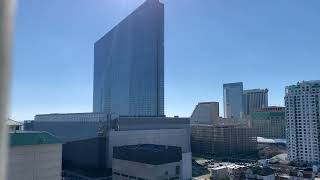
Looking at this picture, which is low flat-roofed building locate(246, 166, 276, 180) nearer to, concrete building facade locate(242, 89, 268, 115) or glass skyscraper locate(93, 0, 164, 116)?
glass skyscraper locate(93, 0, 164, 116)

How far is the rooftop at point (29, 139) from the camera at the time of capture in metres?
8.23

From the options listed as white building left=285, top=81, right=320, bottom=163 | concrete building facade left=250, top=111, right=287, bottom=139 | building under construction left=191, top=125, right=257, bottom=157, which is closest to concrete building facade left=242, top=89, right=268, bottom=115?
concrete building facade left=250, top=111, right=287, bottom=139

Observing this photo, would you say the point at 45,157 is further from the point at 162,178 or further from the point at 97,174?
the point at 97,174

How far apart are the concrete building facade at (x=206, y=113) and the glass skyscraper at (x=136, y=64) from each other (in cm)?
823

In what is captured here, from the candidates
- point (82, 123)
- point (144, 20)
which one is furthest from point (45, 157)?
point (144, 20)

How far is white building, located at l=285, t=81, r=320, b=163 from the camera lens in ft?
72.0

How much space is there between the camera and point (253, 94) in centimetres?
5622

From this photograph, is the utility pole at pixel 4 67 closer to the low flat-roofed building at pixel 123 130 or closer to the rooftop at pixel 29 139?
the rooftop at pixel 29 139

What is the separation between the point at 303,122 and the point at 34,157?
A: 19.0 metres

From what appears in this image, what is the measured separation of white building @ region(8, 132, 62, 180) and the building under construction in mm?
20861

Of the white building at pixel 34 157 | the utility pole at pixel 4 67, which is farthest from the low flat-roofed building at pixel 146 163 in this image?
the utility pole at pixel 4 67

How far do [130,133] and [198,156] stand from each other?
7903mm

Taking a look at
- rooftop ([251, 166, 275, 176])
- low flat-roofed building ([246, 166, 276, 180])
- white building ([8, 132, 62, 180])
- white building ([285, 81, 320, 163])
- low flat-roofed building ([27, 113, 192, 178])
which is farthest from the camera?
low flat-roofed building ([27, 113, 192, 178])

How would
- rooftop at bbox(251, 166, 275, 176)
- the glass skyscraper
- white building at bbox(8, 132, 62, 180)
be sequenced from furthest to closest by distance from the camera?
the glass skyscraper → rooftop at bbox(251, 166, 275, 176) → white building at bbox(8, 132, 62, 180)
